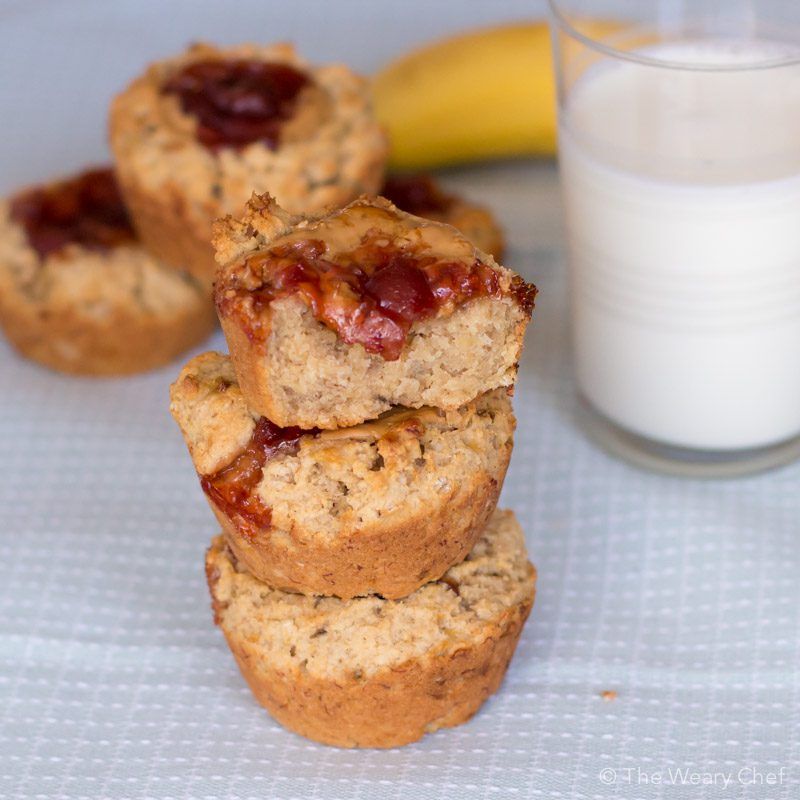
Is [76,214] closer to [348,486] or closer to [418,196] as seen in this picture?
[418,196]

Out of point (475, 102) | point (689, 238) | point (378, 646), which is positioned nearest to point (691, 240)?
point (689, 238)

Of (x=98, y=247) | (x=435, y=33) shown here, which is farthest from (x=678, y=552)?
(x=435, y=33)

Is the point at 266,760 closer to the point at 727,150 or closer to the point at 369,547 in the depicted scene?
the point at 369,547

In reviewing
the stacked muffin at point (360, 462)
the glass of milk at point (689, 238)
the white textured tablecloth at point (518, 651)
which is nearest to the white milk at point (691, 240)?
the glass of milk at point (689, 238)

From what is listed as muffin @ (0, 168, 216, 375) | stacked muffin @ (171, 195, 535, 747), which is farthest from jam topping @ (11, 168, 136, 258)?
stacked muffin @ (171, 195, 535, 747)

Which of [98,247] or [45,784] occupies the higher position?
[98,247]

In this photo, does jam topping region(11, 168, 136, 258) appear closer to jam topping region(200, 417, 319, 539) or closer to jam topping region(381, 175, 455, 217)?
jam topping region(381, 175, 455, 217)
